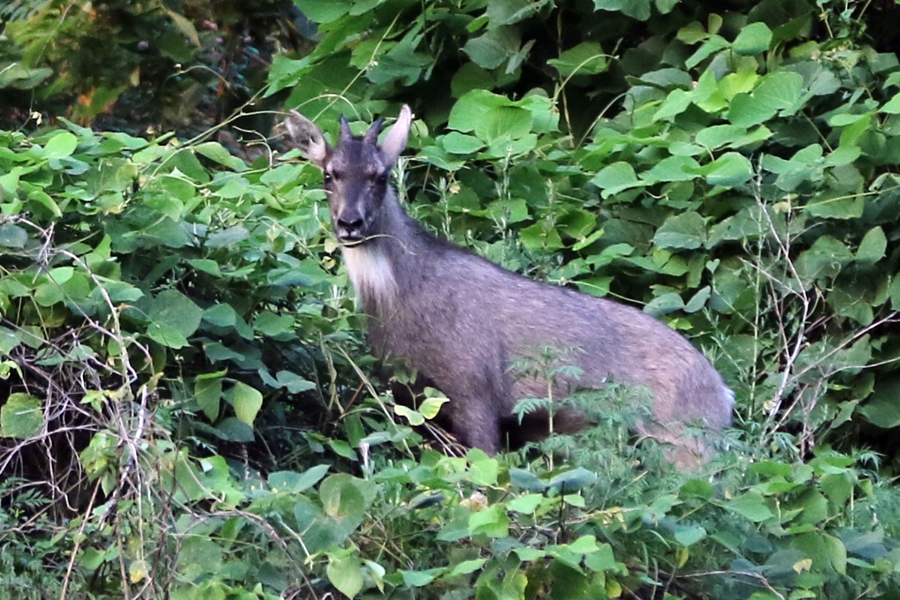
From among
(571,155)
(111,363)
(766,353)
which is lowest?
(766,353)

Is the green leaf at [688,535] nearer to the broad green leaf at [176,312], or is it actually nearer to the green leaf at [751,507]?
the green leaf at [751,507]

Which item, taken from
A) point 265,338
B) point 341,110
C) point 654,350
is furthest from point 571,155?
point 265,338

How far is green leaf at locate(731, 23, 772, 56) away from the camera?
312 inches

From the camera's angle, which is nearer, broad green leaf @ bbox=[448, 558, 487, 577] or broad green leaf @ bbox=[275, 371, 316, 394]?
broad green leaf @ bbox=[448, 558, 487, 577]

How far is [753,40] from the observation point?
794 cm

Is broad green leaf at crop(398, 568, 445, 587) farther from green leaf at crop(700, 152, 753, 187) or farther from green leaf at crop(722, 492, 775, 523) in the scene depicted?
green leaf at crop(700, 152, 753, 187)

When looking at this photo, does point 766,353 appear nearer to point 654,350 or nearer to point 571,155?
point 654,350

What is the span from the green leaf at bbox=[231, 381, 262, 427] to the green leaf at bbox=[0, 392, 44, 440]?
0.70 meters

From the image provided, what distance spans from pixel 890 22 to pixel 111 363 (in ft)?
16.3

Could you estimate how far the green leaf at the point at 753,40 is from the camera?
7927mm

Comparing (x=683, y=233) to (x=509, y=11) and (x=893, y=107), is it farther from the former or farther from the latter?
(x=509, y=11)

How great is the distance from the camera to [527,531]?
4.37 m

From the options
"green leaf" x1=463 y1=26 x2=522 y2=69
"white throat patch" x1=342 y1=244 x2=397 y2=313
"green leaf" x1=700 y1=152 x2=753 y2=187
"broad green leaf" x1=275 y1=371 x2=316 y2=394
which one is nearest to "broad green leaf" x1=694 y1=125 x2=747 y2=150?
"green leaf" x1=700 y1=152 x2=753 y2=187

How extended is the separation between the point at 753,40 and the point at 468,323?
109 inches
